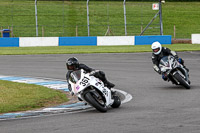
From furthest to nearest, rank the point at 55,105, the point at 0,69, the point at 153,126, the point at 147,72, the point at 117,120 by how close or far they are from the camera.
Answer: the point at 0,69 → the point at 147,72 → the point at 55,105 → the point at 117,120 → the point at 153,126

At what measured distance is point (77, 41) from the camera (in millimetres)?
34156

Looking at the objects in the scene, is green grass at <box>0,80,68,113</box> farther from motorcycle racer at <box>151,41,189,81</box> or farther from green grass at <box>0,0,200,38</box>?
green grass at <box>0,0,200,38</box>

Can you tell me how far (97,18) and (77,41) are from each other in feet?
44.0

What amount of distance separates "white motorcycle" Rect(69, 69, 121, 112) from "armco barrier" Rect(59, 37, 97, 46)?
23339mm

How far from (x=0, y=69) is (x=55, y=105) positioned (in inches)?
369

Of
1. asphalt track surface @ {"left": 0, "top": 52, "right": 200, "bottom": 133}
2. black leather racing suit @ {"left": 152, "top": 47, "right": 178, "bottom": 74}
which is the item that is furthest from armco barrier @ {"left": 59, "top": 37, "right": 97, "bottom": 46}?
black leather racing suit @ {"left": 152, "top": 47, "right": 178, "bottom": 74}

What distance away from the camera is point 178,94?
13.2m

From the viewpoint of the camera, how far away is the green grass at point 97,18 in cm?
4310

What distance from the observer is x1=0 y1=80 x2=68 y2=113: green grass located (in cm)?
1145

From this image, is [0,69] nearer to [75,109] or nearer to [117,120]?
[75,109]

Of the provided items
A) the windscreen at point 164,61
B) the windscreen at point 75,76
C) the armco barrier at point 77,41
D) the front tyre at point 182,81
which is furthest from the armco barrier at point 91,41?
the windscreen at point 75,76

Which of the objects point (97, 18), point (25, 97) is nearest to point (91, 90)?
point (25, 97)

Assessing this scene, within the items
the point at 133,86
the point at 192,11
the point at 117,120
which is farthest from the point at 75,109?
the point at 192,11

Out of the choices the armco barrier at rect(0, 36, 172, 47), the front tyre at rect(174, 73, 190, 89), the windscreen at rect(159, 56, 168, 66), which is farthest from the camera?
the armco barrier at rect(0, 36, 172, 47)
